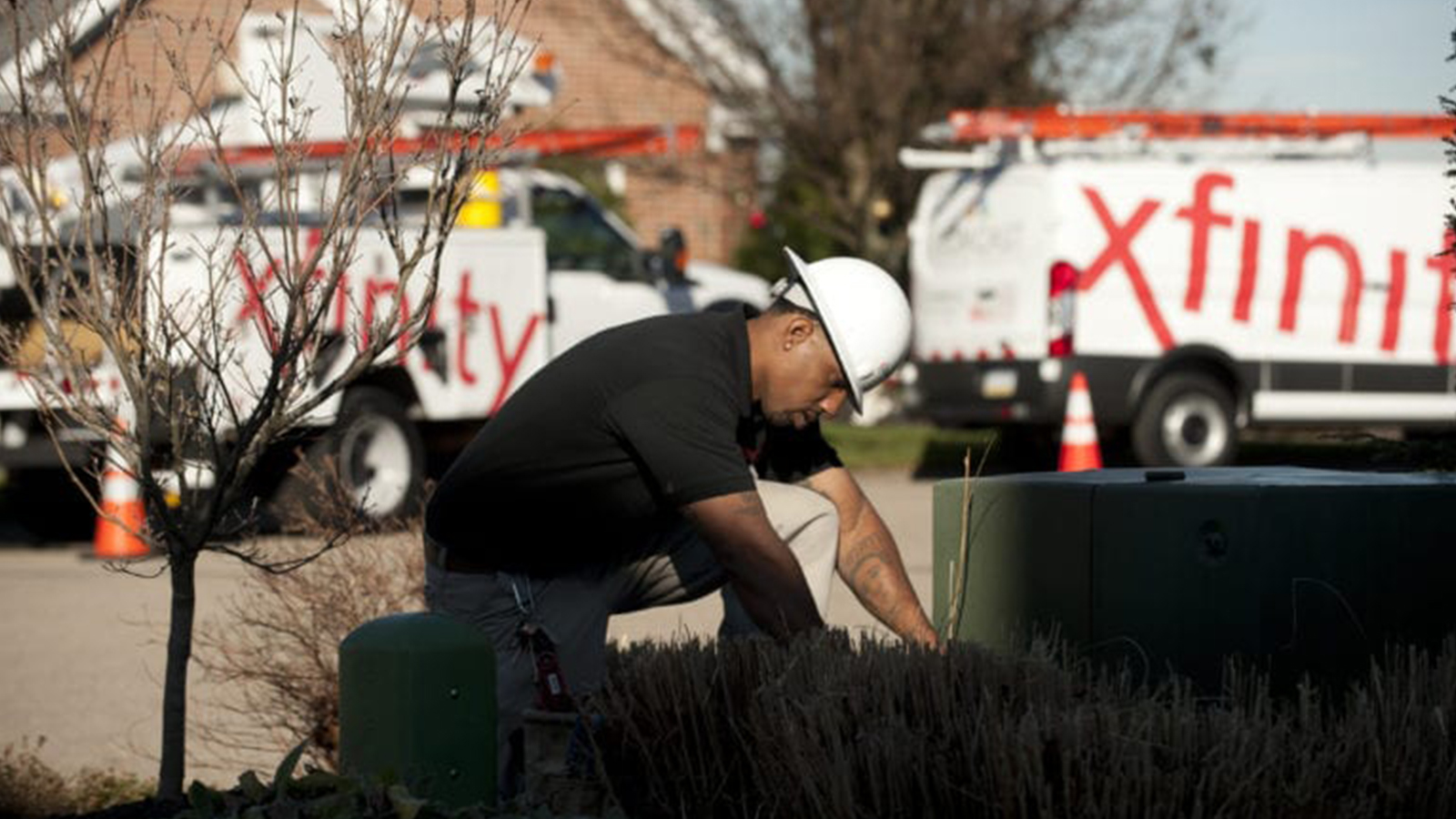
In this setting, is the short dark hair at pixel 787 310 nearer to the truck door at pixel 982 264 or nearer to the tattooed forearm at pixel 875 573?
the tattooed forearm at pixel 875 573

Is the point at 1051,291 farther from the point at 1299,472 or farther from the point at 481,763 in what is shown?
Result: the point at 481,763

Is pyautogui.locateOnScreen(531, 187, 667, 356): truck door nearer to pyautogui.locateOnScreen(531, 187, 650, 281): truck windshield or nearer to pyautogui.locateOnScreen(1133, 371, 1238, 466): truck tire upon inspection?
pyautogui.locateOnScreen(531, 187, 650, 281): truck windshield

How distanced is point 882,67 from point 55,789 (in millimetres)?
16480

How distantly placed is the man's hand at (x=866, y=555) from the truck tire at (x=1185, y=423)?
33.3 feet

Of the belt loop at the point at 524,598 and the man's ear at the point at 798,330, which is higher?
the man's ear at the point at 798,330

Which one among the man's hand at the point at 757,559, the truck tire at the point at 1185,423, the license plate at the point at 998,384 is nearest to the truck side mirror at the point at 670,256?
the license plate at the point at 998,384

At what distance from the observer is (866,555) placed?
18.8 feet

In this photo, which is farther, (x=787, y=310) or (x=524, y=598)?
(x=524, y=598)

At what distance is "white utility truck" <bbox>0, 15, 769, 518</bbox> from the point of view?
43.6ft

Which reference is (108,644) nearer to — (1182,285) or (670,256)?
(670,256)

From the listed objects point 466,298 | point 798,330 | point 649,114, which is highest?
point 649,114

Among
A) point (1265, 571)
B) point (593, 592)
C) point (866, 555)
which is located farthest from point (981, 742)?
point (866, 555)

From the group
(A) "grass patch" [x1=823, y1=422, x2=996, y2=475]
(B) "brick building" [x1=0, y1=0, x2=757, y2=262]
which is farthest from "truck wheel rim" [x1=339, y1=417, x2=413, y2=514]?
(A) "grass patch" [x1=823, y1=422, x2=996, y2=475]

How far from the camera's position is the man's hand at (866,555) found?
5539 millimetres
